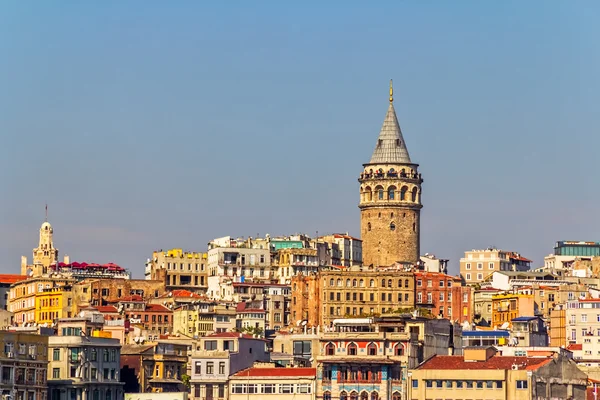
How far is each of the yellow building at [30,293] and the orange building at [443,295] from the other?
106 ft

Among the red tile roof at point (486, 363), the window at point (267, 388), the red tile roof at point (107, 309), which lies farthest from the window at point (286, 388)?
the red tile roof at point (107, 309)

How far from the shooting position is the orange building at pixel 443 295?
176375mm

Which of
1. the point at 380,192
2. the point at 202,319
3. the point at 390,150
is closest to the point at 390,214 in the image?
the point at 380,192

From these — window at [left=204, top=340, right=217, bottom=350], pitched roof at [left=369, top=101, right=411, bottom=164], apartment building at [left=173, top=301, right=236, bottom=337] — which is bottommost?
window at [left=204, top=340, right=217, bottom=350]

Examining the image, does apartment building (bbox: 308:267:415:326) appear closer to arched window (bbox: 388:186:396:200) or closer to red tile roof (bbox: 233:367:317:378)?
arched window (bbox: 388:186:396:200)

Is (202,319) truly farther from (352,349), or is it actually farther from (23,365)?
(352,349)

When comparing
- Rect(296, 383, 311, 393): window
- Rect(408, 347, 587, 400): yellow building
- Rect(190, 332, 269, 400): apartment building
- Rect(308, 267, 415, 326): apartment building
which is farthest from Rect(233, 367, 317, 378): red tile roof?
Rect(308, 267, 415, 326): apartment building

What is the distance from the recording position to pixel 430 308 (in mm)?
175750

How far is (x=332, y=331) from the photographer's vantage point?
413ft

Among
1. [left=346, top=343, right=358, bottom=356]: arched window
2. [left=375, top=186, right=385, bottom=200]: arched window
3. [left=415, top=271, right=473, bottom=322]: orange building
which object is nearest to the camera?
[left=346, top=343, right=358, bottom=356]: arched window

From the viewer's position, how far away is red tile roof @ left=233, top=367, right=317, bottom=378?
118 metres

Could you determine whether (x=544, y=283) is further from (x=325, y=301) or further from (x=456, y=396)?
(x=456, y=396)

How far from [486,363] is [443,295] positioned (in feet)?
212

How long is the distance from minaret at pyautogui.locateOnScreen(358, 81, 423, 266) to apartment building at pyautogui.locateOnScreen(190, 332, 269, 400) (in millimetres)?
64827
